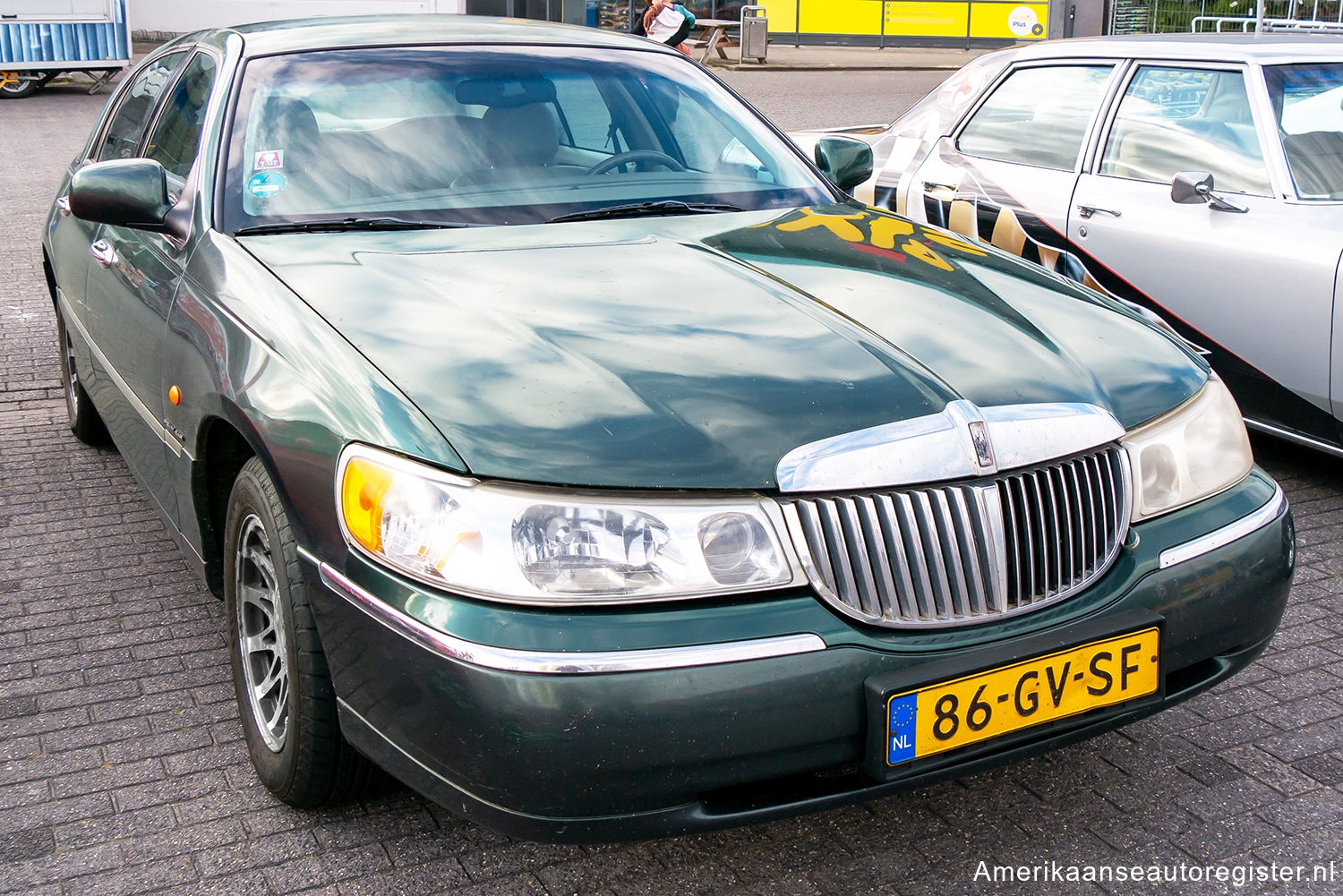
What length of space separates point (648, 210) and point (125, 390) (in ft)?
5.14

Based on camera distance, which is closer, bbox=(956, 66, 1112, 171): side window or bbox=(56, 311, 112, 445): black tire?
bbox=(56, 311, 112, 445): black tire

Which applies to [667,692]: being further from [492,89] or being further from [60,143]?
[60,143]

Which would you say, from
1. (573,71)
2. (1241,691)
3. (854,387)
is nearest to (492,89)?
(573,71)

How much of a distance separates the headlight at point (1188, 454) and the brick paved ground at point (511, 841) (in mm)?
690

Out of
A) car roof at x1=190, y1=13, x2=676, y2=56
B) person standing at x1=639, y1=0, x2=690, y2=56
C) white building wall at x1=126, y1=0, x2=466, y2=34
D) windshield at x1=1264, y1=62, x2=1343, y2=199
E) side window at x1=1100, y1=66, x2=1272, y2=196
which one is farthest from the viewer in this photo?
white building wall at x1=126, y1=0, x2=466, y2=34

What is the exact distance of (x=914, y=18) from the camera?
92.9ft

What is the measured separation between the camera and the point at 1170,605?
2518 millimetres

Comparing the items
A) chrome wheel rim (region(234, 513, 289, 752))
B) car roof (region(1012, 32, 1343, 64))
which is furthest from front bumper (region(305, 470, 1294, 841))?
car roof (region(1012, 32, 1343, 64))

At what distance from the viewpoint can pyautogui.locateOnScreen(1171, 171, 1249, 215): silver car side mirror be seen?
16.2 ft

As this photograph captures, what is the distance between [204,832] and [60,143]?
1393 cm

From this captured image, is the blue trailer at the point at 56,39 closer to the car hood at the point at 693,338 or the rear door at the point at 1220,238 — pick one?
the rear door at the point at 1220,238

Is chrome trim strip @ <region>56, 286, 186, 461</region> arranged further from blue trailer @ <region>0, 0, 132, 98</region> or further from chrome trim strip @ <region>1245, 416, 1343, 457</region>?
blue trailer @ <region>0, 0, 132, 98</region>

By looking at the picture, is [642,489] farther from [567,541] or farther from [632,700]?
[632,700]

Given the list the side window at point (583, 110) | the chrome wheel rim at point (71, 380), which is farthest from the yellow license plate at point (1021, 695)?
the chrome wheel rim at point (71, 380)
